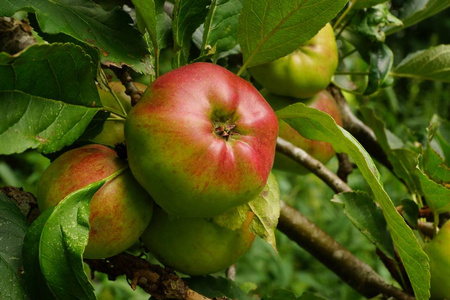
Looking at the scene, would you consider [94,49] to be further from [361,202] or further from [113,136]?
[361,202]

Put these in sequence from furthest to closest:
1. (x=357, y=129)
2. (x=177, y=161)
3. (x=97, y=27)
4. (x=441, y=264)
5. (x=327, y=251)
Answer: (x=357, y=129) < (x=327, y=251) < (x=441, y=264) < (x=97, y=27) < (x=177, y=161)

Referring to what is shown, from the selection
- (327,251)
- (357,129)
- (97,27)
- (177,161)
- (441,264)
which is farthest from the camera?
(357,129)

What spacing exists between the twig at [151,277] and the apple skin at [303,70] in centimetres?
32

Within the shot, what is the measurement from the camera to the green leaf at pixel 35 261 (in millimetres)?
527

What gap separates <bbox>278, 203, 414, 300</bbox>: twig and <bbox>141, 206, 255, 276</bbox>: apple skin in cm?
29

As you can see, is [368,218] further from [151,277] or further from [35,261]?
[35,261]

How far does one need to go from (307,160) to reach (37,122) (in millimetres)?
498

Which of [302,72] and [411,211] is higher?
[302,72]

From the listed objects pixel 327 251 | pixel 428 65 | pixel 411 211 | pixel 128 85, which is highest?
pixel 128 85

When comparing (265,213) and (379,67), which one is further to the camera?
(379,67)

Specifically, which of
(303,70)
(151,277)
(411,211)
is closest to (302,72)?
(303,70)

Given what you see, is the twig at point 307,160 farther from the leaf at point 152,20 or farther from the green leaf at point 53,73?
the green leaf at point 53,73

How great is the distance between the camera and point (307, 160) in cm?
91

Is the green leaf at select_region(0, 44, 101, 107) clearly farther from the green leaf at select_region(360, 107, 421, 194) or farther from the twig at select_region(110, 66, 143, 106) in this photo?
the green leaf at select_region(360, 107, 421, 194)
